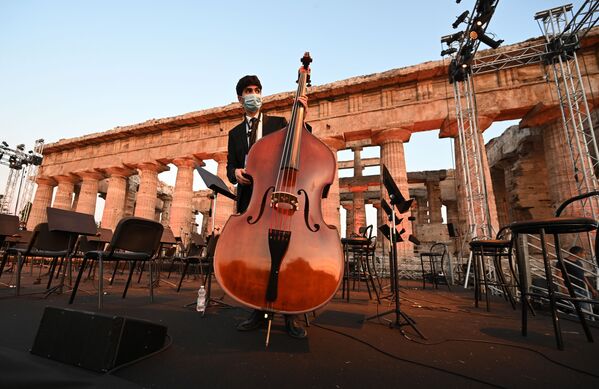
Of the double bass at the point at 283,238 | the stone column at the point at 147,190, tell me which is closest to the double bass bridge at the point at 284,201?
the double bass at the point at 283,238

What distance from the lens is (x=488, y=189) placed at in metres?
9.34

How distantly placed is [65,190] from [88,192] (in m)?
2.54

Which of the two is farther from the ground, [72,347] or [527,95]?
[527,95]

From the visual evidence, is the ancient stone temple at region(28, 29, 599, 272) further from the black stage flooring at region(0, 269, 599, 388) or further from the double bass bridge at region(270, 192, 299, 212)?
the double bass bridge at region(270, 192, 299, 212)

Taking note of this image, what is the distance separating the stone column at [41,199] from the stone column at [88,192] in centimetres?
315

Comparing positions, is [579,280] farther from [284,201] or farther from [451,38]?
[451,38]

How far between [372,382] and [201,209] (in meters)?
25.5

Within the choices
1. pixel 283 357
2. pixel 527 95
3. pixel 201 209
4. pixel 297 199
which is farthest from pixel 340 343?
pixel 201 209

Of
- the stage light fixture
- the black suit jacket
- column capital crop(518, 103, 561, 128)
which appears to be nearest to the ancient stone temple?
column capital crop(518, 103, 561, 128)

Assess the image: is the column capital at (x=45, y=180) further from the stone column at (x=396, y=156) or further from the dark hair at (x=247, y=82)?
the dark hair at (x=247, y=82)

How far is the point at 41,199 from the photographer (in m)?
17.8

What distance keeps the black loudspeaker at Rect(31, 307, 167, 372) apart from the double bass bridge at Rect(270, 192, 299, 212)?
38.8 inches

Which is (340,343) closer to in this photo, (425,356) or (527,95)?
(425,356)

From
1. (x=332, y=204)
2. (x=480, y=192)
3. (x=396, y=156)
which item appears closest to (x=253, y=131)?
(x=480, y=192)
